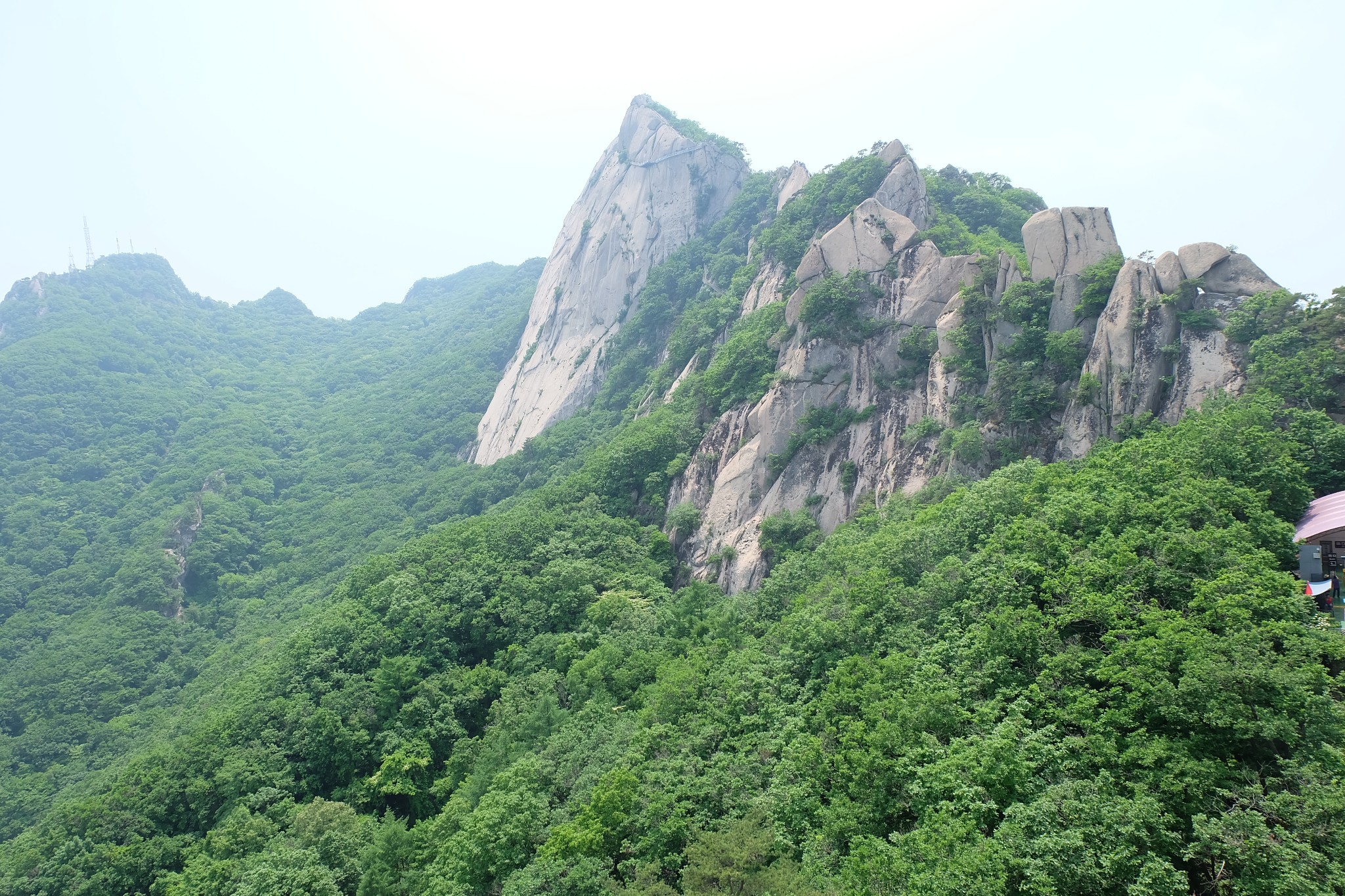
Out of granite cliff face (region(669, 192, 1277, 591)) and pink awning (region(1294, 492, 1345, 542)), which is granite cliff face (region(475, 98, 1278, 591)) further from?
pink awning (region(1294, 492, 1345, 542))

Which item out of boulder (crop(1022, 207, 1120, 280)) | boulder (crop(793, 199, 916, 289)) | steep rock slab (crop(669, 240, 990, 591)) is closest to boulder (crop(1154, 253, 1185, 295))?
boulder (crop(1022, 207, 1120, 280))

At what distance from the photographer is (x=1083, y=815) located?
13.3 m

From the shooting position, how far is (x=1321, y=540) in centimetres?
1964

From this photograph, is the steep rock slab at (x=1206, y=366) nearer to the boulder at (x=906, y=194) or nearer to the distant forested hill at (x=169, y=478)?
the boulder at (x=906, y=194)

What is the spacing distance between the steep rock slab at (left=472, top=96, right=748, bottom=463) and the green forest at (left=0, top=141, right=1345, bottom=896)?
8420mm

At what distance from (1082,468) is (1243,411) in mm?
4950

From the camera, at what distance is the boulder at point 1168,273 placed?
97.1 ft

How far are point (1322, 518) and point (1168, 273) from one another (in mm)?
13346

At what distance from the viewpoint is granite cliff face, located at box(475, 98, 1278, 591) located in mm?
29141

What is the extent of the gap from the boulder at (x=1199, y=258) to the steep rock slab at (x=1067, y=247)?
10.4ft

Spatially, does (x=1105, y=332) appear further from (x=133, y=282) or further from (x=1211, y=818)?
(x=133, y=282)

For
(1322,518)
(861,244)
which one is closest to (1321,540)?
(1322,518)

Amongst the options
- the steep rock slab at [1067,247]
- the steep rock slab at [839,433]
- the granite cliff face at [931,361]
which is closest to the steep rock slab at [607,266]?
the granite cliff face at [931,361]

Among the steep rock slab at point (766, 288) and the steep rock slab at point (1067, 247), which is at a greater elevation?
the steep rock slab at point (766, 288)
